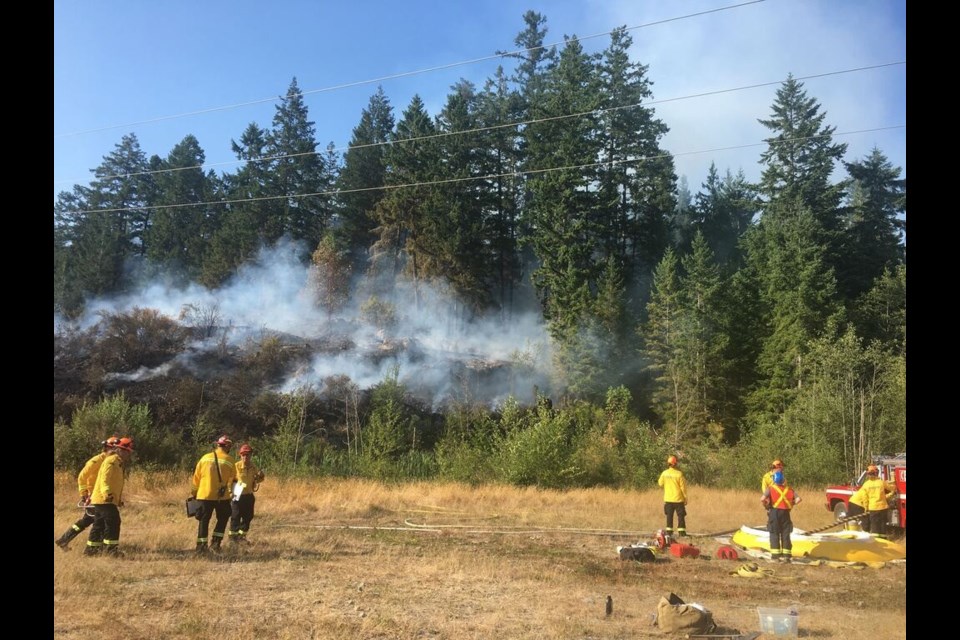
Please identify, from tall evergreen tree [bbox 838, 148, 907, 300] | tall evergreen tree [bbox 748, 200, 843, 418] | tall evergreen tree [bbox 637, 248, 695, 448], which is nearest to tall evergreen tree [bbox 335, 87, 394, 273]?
tall evergreen tree [bbox 637, 248, 695, 448]

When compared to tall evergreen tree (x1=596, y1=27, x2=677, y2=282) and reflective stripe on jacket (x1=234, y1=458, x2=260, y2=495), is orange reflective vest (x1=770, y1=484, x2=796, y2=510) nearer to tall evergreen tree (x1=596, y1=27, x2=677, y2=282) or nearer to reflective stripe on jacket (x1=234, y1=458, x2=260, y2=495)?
reflective stripe on jacket (x1=234, y1=458, x2=260, y2=495)

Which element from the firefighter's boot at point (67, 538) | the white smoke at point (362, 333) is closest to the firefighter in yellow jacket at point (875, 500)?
the firefighter's boot at point (67, 538)

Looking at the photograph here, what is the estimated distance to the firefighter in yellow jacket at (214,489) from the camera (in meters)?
11.3

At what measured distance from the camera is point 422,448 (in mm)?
31750

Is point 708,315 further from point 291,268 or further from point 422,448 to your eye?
point 291,268

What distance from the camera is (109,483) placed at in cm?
1050

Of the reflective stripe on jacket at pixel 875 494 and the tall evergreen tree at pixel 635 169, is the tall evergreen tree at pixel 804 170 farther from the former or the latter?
the reflective stripe on jacket at pixel 875 494

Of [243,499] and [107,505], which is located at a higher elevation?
[107,505]

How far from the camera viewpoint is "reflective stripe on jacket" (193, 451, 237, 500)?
11281 millimetres

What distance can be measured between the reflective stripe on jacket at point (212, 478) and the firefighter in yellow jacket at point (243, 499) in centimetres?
68

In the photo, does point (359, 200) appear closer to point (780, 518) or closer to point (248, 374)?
point (248, 374)

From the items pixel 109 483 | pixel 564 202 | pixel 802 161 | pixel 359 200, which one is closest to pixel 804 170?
pixel 802 161

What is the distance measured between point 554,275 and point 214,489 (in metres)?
30.6

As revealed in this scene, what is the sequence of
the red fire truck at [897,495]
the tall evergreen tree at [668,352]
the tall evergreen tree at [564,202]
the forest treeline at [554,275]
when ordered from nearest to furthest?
the red fire truck at [897,495]
the forest treeline at [554,275]
the tall evergreen tree at [668,352]
the tall evergreen tree at [564,202]
